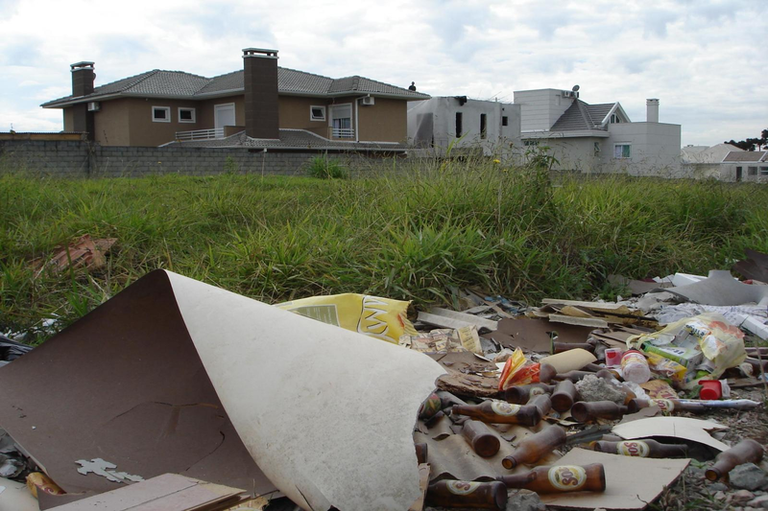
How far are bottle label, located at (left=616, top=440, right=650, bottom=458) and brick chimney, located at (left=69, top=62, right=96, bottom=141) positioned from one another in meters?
31.7

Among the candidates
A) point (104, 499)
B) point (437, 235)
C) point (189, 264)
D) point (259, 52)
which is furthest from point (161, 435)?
point (259, 52)

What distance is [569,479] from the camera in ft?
6.77

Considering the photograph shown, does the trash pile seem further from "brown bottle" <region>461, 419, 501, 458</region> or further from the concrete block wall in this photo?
the concrete block wall

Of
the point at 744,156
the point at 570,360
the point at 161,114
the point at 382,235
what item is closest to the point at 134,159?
the point at 382,235

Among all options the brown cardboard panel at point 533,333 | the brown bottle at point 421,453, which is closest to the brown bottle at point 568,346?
the brown cardboard panel at point 533,333

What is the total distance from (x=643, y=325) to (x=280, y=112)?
24.6 metres

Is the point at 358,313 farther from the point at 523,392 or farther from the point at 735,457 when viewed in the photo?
the point at 735,457

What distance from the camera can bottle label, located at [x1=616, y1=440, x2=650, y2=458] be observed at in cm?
231

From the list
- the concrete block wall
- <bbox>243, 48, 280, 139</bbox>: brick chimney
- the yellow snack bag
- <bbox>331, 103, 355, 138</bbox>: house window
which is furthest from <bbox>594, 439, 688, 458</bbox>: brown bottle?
<bbox>331, 103, 355, 138</bbox>: house window

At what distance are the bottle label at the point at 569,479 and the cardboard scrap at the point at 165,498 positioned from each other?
3.35 ft

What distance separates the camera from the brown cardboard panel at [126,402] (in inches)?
86.0

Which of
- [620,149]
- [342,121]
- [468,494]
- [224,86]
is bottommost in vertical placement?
[468,494]

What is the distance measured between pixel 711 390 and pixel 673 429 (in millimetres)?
638

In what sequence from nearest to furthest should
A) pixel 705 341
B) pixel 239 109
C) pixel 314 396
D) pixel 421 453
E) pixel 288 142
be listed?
1. pixel 314 396
2. pixel 421 453
3. pixel 705 341
4. pixel 288 142
5. pixel 239 109
